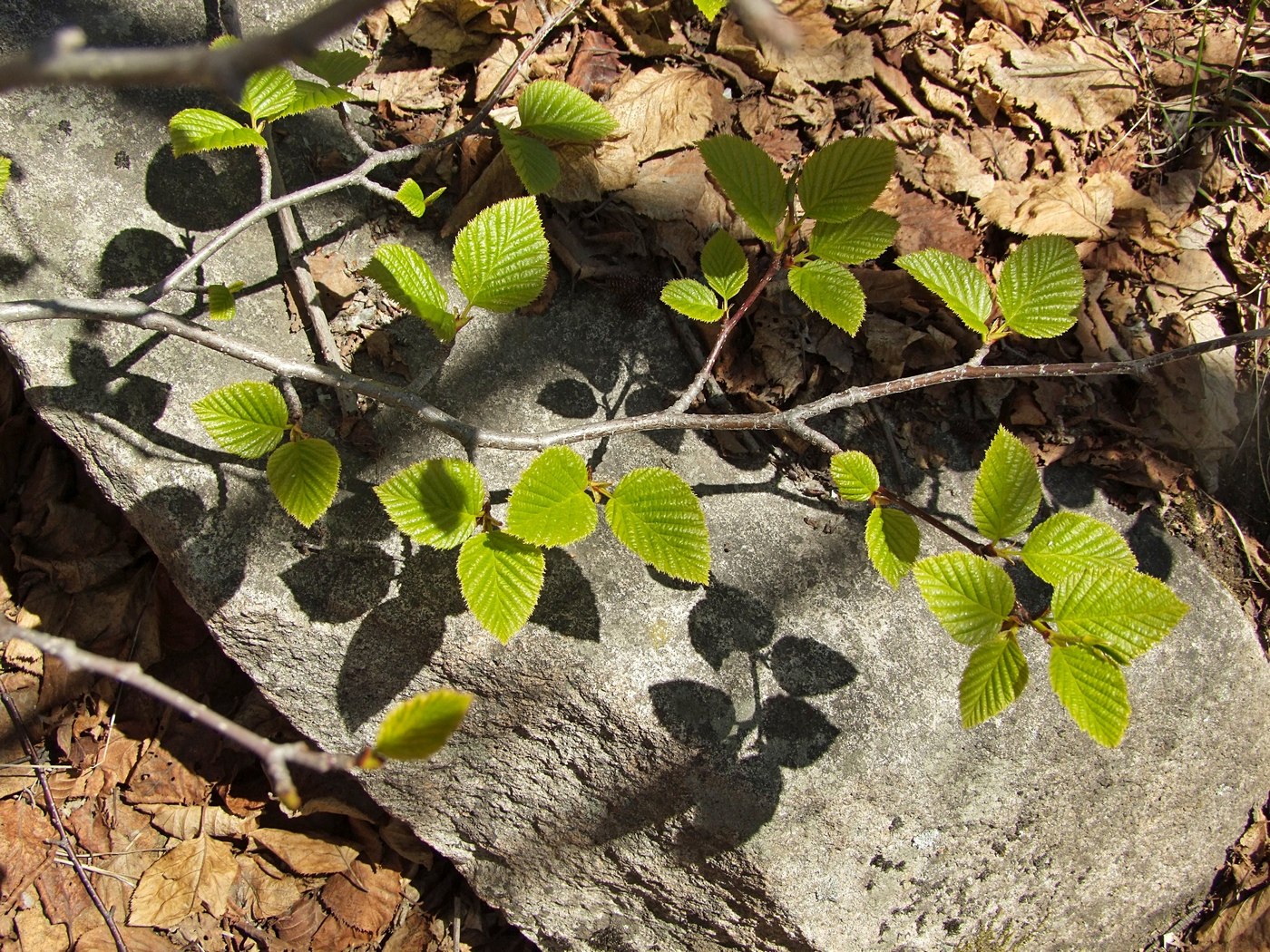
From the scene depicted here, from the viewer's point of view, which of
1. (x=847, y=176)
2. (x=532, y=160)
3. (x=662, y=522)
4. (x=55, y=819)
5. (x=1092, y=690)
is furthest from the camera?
(x=55, y=819)

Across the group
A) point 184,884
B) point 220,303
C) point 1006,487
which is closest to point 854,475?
point 1006,487

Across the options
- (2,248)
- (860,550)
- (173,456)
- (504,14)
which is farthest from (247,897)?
(504,14)

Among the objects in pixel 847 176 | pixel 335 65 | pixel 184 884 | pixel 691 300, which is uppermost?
pixel 335 65

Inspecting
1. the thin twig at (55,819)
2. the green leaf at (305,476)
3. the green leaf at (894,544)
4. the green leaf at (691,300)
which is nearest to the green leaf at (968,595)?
the green leaf at (894,544)

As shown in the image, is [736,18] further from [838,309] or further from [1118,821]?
[1118,821]

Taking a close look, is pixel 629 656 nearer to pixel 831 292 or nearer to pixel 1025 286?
pixel 831 292

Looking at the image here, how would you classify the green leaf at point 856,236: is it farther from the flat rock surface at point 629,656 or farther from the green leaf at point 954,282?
the flat rock surface at point 629,656

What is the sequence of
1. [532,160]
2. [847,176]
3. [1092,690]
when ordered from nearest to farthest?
[1092,690]
[847,176]
[532,160]
